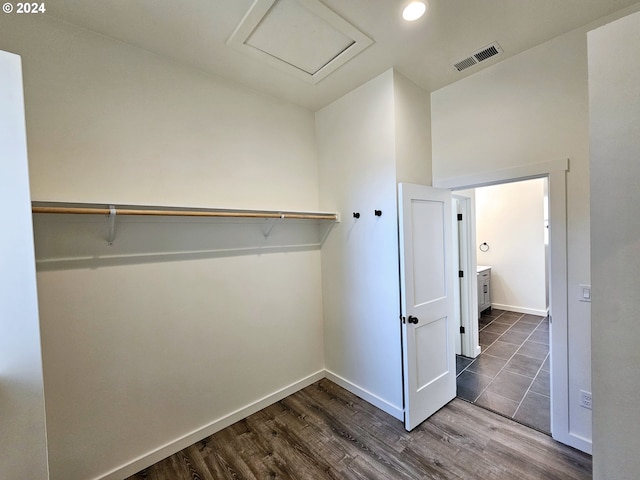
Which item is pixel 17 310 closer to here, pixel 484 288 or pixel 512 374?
pixel 512 374

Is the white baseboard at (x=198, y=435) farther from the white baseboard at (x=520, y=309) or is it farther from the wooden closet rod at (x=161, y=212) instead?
the white baseboard at (x=520, y=309)

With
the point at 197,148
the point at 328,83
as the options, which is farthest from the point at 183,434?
the point at 328,83

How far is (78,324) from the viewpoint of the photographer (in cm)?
164

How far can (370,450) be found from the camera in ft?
6.44

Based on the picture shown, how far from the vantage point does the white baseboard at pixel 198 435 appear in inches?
69.9

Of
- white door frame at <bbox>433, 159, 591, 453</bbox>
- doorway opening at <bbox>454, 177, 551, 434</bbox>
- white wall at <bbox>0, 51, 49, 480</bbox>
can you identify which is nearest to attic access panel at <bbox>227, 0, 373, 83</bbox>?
white wall at <bbox>0, 51, 49, 480</bbox>

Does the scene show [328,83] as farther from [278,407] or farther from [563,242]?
[278,407]

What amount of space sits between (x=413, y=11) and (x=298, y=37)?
75cm

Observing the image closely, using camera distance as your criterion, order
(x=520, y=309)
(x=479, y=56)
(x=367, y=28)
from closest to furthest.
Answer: (x=367, y=28), (x=479, y=56), (x=520, y=309)

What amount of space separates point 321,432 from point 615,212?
2311 mm

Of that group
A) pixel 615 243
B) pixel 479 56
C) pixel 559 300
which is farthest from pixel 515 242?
pixel 615 243

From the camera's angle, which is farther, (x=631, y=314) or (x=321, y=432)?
(x=321, y=432)

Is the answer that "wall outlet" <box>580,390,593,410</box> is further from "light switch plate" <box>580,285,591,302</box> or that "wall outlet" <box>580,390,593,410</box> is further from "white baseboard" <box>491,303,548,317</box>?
"white baseboard" <box>491,303,548,317</box>

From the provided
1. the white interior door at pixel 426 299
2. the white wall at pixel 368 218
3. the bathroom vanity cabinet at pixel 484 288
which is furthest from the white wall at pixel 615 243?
the bathroom vanity cabinet at pixel 484 288
